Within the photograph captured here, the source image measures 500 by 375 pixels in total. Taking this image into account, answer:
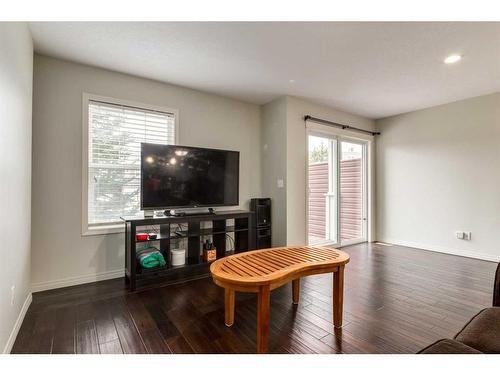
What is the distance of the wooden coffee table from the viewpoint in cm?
158

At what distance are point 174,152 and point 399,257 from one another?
3.66 m

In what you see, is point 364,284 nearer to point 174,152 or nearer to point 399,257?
point 399,257

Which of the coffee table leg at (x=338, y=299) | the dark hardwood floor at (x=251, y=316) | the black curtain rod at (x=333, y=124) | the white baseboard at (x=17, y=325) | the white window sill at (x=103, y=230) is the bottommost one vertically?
the dark hardwood floor at (x=251, y=316)

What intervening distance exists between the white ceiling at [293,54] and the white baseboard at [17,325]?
7.80ft

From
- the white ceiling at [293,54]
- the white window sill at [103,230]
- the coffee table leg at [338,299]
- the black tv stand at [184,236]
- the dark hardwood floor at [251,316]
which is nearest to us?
the dark hardwood floor at [251,316]

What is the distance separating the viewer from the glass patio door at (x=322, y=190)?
4.30 meters

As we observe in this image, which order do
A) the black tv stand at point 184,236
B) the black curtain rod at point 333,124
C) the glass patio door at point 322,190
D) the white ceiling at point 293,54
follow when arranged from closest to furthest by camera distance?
1. the white ceiling at point 293,54
2. the black tv stand at point 184,236
3. the black curtain rod at point 333,124
4. the glass patio door at point 322,190

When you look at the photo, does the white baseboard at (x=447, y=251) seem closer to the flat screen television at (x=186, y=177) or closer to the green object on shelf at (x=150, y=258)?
the flat screen television at (x=186, y=177)

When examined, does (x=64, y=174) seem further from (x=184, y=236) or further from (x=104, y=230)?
(x=184, y=236)

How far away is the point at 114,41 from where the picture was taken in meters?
2.37

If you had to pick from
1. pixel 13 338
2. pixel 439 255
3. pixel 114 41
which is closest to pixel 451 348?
pixel 13 338

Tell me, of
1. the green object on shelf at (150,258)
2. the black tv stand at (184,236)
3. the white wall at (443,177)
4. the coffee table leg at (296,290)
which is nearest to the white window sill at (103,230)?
the black tv stand at (184,236)

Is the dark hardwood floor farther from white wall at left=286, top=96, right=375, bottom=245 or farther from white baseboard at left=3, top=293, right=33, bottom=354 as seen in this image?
white wall at left=286, top=96, right=375, bottom=245

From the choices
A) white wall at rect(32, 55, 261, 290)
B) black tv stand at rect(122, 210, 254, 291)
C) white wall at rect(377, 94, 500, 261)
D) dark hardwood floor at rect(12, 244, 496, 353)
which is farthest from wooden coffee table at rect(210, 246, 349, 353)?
white wall at rect(377, 94, 500, 261)
